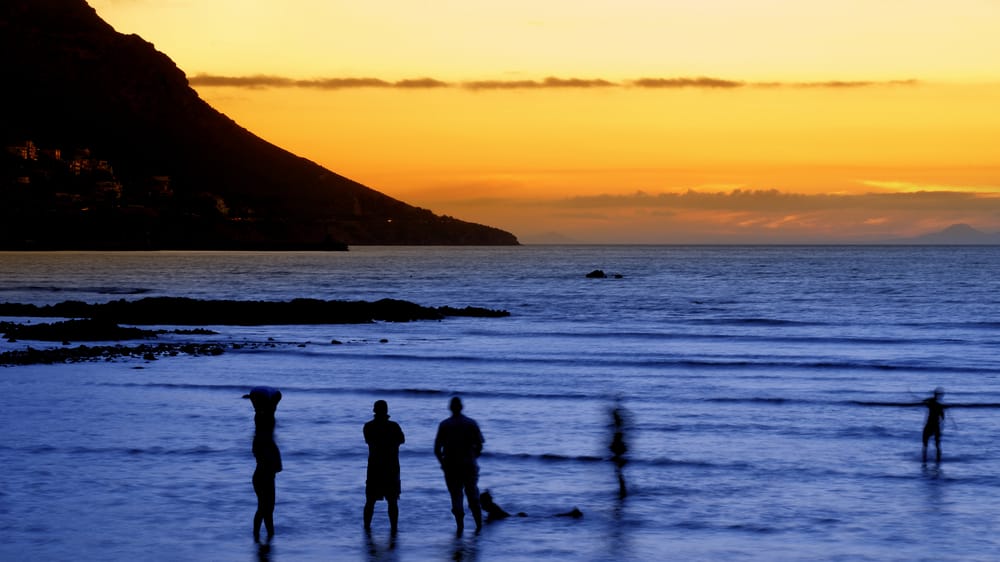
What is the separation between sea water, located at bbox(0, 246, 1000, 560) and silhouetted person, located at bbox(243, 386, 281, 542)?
29.1 inches

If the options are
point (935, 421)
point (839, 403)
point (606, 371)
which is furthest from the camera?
point (606, 371)

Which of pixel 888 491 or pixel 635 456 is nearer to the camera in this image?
pixel 888 491

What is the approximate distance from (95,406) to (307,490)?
501 inches

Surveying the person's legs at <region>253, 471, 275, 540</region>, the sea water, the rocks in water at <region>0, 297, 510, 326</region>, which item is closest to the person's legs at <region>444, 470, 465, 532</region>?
the sea water

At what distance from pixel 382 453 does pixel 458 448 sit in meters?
1.06

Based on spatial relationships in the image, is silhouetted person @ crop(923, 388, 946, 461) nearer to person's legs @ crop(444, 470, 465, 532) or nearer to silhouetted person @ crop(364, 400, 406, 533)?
person's legs @ crop(444, 470, 465, 532)

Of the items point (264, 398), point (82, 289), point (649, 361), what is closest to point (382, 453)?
point (264, 398)

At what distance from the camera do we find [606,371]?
4256cm

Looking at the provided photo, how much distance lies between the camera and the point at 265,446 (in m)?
15.9

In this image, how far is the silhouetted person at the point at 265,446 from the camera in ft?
50.8

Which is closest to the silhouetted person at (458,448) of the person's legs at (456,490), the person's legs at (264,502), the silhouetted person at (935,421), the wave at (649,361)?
the person's legs at (456,490)

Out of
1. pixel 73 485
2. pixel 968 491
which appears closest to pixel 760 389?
pixel 968 491

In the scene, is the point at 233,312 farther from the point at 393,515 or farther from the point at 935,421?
the point at 393,515

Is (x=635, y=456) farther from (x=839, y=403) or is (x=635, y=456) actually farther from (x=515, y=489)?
(x=839, y=403)
